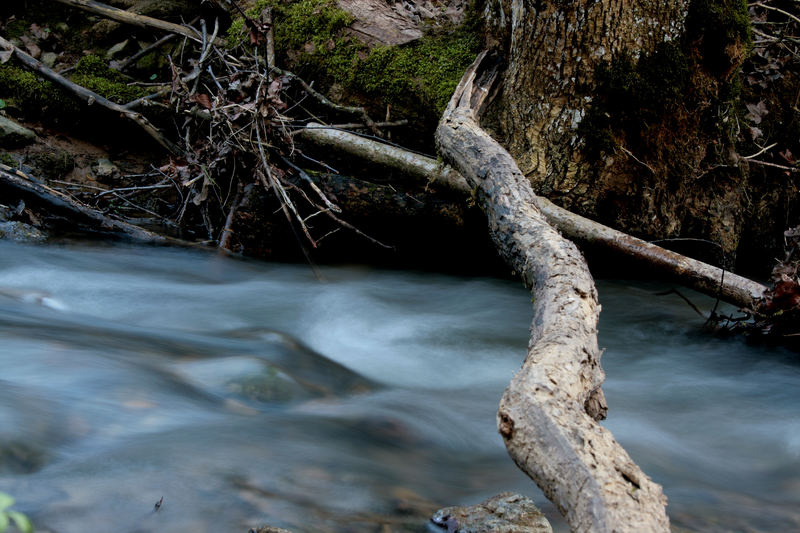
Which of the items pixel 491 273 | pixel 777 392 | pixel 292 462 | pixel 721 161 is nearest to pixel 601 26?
pixel 721 161

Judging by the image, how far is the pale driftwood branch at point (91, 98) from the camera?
210 inches

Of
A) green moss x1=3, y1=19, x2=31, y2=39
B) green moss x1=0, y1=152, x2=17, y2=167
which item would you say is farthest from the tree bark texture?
green moss x1=3, y1=19, x2=31, y2=39

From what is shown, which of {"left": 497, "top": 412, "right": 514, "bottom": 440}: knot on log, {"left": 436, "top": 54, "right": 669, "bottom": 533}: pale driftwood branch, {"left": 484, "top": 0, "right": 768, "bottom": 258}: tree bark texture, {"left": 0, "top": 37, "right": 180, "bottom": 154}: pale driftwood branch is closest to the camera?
{"left": 436, "top": 54, "right": 669, "bottom": 533}: pale driftwood branch

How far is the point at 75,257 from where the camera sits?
4586mm

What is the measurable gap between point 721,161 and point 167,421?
4.15 metres

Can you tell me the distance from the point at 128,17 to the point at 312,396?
4.86 metres

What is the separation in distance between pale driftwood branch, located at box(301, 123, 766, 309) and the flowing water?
51cm

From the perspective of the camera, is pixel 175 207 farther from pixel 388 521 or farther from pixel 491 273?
→ pixel 388 521

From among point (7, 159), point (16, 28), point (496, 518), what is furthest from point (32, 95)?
point (496, 518)

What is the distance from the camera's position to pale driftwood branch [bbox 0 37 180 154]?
534 centimetres

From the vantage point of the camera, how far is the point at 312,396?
128 inches

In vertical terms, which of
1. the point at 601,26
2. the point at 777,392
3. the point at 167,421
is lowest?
the point at 167,421

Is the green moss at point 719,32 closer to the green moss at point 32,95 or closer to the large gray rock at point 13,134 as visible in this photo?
the green moss at point 32,95

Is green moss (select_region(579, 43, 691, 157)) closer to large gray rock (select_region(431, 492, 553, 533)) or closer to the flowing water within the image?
the flowing water
